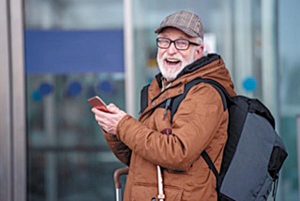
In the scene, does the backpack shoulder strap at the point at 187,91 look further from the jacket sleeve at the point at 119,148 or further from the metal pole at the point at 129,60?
the metal pole at the point at 129,60

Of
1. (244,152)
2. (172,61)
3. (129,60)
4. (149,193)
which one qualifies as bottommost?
(149,193)

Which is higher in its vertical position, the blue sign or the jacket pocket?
the blue sign

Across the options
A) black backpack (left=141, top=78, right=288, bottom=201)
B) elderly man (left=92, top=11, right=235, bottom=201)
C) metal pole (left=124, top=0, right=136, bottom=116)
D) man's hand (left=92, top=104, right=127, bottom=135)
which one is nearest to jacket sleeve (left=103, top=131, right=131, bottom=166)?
elderly man (left=92, top=11, right=235, bottom=201)

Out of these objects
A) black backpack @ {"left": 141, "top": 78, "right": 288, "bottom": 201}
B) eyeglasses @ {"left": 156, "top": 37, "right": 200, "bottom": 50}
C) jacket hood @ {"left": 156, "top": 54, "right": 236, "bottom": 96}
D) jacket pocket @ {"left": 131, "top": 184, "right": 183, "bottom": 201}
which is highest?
eyeglasses @ {"left": 156, "top": 37, "right": 200, "bottom": 50}

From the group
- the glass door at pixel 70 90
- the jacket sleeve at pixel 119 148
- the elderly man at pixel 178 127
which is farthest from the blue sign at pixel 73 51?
the elderly man at pixel 178 127

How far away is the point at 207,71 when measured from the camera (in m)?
2.97

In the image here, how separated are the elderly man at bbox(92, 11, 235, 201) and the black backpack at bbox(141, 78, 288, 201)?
0.03 meters

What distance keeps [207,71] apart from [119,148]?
1.95ft

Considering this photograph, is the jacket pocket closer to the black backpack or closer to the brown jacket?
the brown jacket

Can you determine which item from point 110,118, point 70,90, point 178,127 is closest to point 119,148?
point 110,118

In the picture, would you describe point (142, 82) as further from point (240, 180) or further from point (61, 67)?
point (240, 180)

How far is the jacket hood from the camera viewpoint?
2959 millimetres

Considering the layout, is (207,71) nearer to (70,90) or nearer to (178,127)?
(178,127)

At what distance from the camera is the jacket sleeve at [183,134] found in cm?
280
